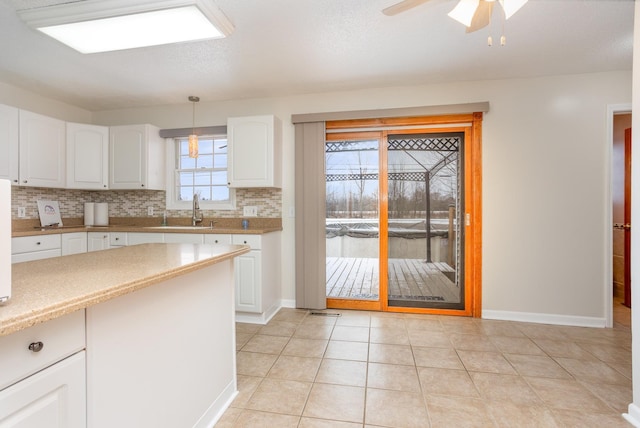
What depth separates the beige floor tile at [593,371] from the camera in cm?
198

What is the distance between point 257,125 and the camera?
3254mm

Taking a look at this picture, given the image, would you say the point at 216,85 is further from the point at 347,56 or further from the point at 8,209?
the point at 8,209

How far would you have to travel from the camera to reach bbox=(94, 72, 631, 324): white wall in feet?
9.45

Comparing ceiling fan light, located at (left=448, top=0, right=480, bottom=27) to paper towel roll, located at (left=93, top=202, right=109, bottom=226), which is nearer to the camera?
ceiling fan light, located at (left=448, top=0, right=480, bottom=27)

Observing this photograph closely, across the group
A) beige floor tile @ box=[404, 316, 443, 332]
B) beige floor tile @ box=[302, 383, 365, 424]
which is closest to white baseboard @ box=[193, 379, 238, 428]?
beige floor tile @ box=[302, 383, 365, 424]

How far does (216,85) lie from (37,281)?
9.05 ft

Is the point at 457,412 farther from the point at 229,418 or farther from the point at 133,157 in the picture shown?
the point at 133,157

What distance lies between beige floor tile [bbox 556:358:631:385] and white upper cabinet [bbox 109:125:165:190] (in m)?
4.32

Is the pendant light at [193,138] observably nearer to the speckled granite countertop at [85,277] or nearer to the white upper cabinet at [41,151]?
the white upper cabinet at [41,151]

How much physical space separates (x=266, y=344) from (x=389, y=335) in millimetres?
1094

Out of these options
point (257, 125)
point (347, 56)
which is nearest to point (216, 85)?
point (257, 125)

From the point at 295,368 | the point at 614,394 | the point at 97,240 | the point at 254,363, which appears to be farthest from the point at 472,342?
the point at 97,240

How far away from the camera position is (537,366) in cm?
216

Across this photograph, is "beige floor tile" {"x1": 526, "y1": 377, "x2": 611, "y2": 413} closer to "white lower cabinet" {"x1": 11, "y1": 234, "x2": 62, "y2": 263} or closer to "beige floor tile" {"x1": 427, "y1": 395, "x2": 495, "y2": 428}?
"beige floor tile" {"x1": 427, "y1": 395, "x2": 495, "y2": 428}
